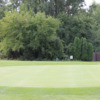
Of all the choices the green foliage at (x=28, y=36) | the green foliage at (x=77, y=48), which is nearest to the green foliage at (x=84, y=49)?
the green foliage at (x=77, y=48)

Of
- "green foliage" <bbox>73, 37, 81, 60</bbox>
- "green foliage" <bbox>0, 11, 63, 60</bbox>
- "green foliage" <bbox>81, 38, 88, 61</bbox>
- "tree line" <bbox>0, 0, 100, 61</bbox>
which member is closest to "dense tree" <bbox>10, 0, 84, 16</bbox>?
"tree line" <bbox>0, 0, 100, 61</bbox>

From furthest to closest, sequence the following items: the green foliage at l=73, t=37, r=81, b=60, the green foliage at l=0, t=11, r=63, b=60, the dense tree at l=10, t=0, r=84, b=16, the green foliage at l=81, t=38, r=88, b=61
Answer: the dense tree at l=10, t=0, r=84, b=16 → the green foliage at l=81, t=38, r=88, b=61 → the green foliage at l=73, t=37, r=81, b=60 → the green foliage at l=0, t=11, r=63, b=60

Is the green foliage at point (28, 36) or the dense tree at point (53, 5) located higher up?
the dense tree at point (53, 5)

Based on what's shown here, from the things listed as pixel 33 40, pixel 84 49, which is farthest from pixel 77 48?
pixel 33 40

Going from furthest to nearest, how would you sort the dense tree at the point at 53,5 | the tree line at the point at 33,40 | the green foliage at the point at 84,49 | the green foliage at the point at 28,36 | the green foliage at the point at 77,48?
the dense tree at the point at 53,5
the green foliage at the point at 84,49
the green foliage at the point at 77,48
the tree line at the point at 33,40
the green foliage at the point at 28,36

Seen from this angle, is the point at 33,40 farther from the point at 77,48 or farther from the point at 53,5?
the point at 53,5

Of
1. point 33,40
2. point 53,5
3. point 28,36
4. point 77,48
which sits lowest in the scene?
point 77,48

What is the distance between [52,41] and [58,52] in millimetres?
1810

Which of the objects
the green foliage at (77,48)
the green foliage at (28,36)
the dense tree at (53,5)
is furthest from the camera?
the dense tree at (53,5)

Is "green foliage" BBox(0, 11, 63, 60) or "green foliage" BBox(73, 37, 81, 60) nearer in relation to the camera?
"green foliage" BBox(0, 11, 63, 60)

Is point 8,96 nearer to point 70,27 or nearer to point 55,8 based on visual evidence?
point 70,27

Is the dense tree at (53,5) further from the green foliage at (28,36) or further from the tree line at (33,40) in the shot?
the green foliage at (28,36)

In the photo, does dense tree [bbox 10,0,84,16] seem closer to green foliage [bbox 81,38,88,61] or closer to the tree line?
the tree line

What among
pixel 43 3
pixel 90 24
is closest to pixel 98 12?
pixel 90 24
